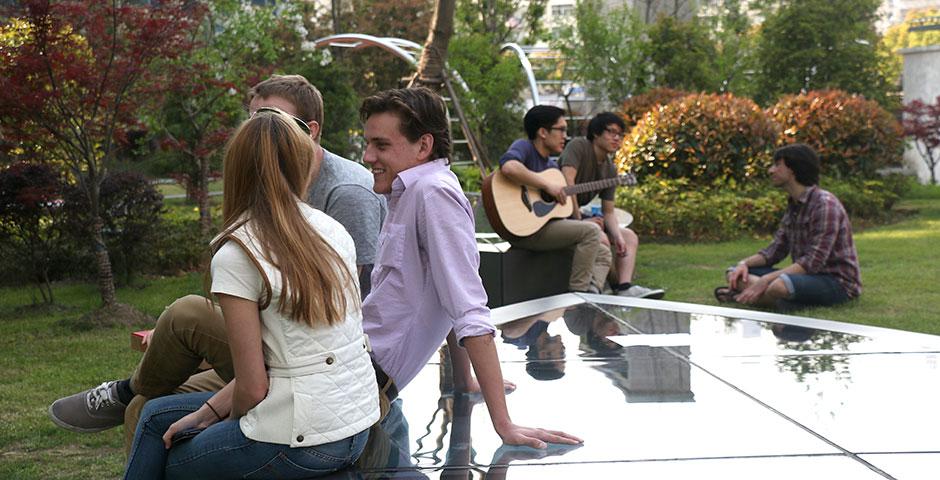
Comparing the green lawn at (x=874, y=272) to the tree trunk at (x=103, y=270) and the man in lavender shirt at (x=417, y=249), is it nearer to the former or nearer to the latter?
the tree trunk at (x=103, y=270)

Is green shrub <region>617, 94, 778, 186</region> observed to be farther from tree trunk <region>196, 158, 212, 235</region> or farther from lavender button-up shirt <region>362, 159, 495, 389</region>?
lavender button-up shirt <region>362, 159, 495, 389</region>

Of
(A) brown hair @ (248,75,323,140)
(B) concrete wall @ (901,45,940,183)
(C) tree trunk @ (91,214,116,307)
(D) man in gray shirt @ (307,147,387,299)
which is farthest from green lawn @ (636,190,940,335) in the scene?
(B) concrete wall @ (901,45,940,183)

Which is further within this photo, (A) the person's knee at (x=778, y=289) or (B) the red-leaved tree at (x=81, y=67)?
(B) the red-leaved tree at (x=81, y=67)

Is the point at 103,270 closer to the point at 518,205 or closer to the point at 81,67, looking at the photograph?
the point at 81,67

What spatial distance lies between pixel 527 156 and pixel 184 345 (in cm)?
491

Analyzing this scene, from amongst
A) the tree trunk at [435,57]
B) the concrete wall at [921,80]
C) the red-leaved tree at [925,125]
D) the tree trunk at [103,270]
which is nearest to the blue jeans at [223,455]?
the tree trunk at [103,270]

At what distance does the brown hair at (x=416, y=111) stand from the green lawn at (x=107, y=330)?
7.12 feet

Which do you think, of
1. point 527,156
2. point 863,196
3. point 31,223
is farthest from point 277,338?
point 863,196

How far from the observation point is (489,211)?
7883 millimetres

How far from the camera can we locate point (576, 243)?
8102 mm

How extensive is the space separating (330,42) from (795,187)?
12331 mm

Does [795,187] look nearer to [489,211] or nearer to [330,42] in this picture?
[489,211]

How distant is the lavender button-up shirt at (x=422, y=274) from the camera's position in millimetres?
3180

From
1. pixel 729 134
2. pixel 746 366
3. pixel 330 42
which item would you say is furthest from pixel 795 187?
pixel 330 42
